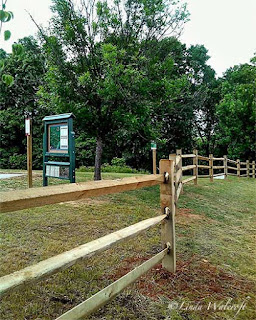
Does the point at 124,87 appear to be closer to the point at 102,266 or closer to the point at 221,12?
the point at 221,12

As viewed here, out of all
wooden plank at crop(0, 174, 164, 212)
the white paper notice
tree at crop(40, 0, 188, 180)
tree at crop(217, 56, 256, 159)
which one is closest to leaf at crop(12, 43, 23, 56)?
wooden plank at crop(0, 174, 164, 212)

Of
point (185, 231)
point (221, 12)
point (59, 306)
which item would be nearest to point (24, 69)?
point (221, 12)

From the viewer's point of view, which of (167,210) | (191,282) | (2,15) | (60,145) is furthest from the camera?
(60,145)

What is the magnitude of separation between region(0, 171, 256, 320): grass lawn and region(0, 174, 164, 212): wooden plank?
1.47 ft

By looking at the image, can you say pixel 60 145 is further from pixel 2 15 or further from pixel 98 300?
pixel 2 15

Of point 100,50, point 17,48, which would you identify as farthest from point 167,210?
point 100,50

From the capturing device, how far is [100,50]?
6.35 meters

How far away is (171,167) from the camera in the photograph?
9.10 feet

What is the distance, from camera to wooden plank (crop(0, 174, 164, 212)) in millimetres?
1367

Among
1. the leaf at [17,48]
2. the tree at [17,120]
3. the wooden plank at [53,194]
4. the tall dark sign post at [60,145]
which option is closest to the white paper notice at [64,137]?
the tall dark sign post at [60,145]

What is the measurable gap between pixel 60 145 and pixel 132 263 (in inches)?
128

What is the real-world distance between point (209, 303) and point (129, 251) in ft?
3.61

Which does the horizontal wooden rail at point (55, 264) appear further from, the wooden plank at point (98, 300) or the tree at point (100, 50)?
the tree at point (100, 50)

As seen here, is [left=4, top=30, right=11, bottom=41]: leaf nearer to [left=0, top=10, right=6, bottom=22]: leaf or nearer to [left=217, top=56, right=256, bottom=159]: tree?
[left=0, top=10, right=6, bottom=22]: leaf
